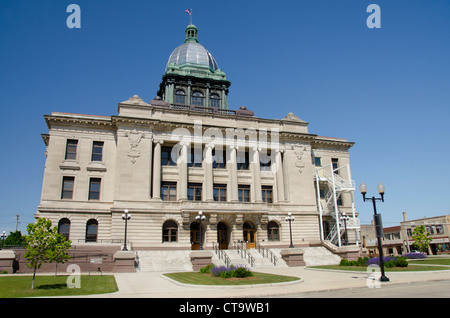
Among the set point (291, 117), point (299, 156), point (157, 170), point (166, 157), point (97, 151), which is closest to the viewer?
point (157, 170)

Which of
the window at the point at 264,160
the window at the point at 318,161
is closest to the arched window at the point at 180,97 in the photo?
the window at the point at 264,160

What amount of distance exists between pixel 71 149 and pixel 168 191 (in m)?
12.8

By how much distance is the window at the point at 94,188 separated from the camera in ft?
138

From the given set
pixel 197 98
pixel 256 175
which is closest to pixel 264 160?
pixel 256 175

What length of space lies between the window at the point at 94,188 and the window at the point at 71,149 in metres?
3.59

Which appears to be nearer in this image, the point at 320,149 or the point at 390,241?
the point at 320,149

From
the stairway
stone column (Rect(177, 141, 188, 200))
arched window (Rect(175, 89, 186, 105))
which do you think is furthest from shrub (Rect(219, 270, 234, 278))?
arched window (Rect(175, 89, 186, 105))

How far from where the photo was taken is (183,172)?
43812 millimetres

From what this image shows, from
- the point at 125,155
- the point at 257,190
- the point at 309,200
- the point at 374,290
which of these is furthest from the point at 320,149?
the point at 374,290

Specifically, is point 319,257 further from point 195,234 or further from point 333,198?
point 195,234

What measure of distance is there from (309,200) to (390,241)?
57106 mm

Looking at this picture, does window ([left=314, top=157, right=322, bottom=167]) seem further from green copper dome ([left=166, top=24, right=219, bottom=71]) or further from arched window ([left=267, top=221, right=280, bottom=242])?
green copper dome ([left=166, top=24, right=219, bottom=71])

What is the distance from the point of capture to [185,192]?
43094mm

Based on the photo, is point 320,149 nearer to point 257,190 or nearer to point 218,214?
point 257,190
